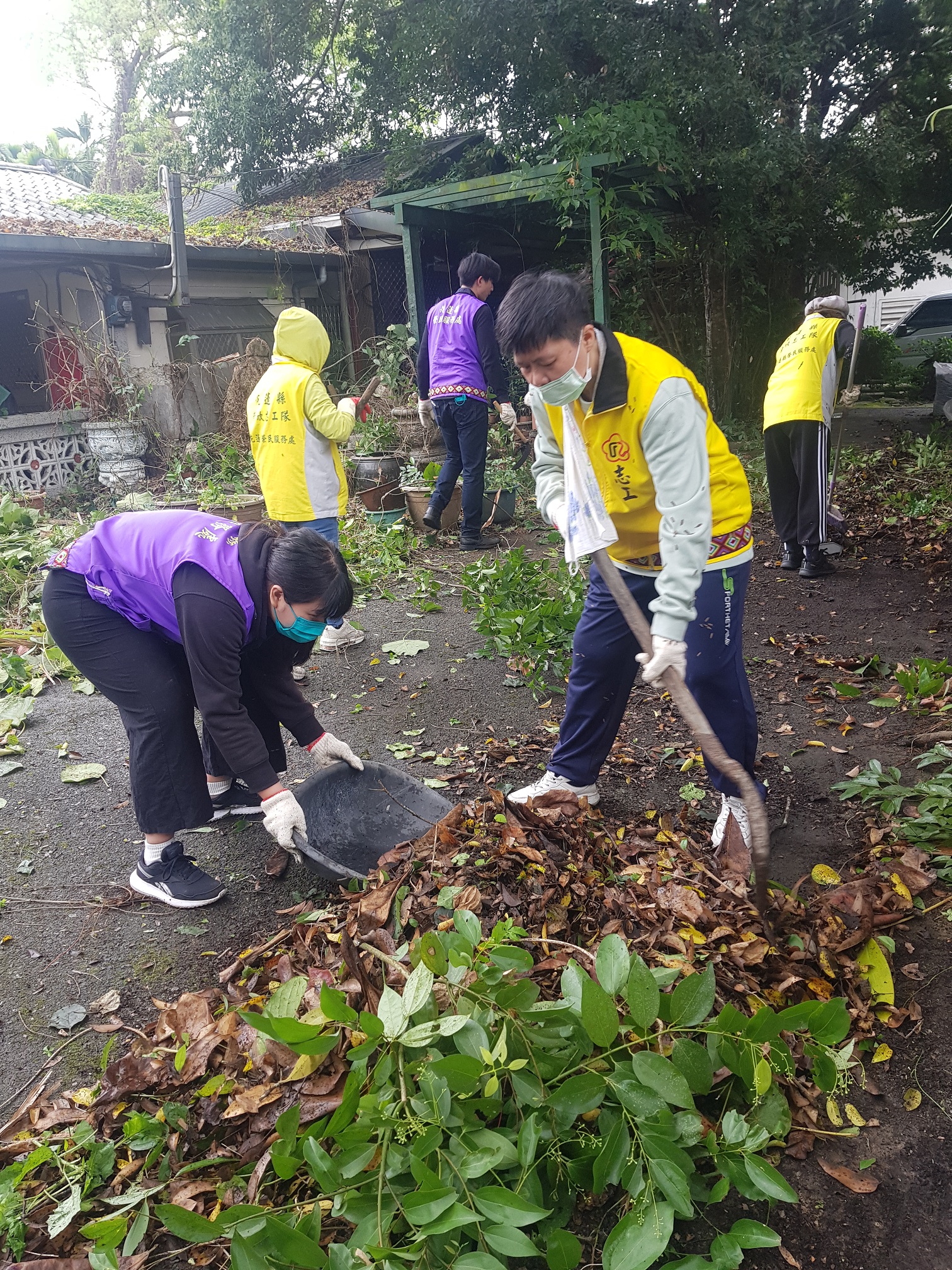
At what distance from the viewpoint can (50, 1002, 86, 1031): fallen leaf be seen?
2.43 m

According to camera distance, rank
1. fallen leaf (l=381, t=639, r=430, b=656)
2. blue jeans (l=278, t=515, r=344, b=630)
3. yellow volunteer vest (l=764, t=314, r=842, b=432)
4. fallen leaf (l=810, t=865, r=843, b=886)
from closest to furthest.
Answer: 1. fallen leaf (l=810, t=865, r=843, b=886)
2. blue jeans (l=278, t=515, r=344, b=630)
3. fallen leaf (l=381, t=639, r=430, b=656)
4. yellow volunteer vest (l=764, t=314, r=842, b=432)

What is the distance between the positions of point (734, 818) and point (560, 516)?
43.6 inches

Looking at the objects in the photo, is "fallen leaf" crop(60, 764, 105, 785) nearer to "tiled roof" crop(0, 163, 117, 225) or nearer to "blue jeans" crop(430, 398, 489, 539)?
"blue jeans" crop(430, 398, 489, 539)

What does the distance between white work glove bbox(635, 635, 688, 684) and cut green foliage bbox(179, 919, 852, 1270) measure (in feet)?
2.43

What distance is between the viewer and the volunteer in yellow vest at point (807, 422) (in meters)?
5.75

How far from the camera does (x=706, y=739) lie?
2285mm

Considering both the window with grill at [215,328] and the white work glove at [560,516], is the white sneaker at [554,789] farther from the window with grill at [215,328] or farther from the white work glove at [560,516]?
the window with grill at [215,328]

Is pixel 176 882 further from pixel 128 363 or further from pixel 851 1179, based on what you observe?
pixel 128 363

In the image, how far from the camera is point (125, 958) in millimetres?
2701

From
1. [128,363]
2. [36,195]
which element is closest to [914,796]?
[128,363]

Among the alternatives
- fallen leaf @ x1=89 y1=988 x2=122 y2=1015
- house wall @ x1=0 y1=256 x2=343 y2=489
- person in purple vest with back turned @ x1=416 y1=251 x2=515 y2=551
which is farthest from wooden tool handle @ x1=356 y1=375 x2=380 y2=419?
fallen leaf @ x1=89 y1=988 x2=122 y2=1015

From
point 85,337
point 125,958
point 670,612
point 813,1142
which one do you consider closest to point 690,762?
point 670,612

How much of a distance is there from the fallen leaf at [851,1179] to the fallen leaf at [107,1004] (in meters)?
1.86

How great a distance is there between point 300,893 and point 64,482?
329 inches
